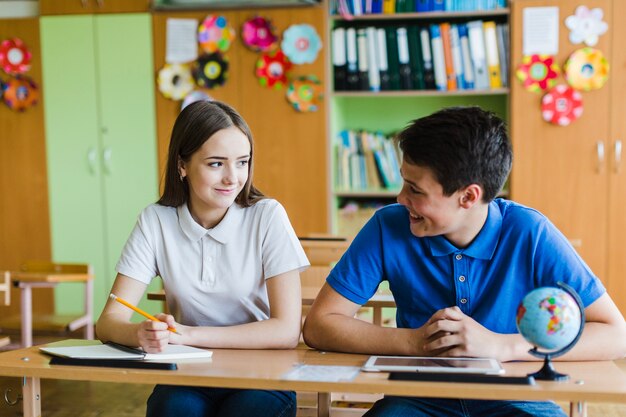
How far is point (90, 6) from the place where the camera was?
15.4ft

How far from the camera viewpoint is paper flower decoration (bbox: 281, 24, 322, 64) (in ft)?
14.6

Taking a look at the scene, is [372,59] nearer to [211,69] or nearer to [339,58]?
[339,58]

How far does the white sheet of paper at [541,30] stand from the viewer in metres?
4.22

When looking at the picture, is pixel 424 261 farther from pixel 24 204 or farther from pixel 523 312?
pixel 24 204

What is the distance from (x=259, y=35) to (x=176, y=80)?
1.88 ft

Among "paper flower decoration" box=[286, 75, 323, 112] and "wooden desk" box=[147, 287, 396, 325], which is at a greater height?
"paper flower decoration" box=[286, 75, 323, 112]

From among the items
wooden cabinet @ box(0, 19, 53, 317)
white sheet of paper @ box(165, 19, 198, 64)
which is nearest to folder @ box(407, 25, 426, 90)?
white sheet of paper @ box(165, 19, 198, 64)

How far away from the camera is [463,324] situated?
147 centimetres

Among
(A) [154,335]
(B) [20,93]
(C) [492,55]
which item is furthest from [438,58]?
(A) [154,335]

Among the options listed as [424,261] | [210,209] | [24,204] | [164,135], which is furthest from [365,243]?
[24,204]

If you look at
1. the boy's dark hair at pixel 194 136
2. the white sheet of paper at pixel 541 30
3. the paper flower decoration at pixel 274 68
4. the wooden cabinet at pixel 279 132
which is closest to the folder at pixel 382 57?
the wooden cabinet at pixel 279 132

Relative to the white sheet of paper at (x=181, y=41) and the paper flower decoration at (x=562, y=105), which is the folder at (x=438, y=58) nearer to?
the paper flower decoration at (x=562, y=105)

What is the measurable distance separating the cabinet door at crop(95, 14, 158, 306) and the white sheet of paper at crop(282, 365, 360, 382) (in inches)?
137

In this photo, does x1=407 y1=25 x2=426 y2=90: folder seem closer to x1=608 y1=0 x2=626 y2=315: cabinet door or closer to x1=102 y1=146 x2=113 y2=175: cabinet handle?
x1=608 y1=0 x2=626 y2=315: cabinet door
